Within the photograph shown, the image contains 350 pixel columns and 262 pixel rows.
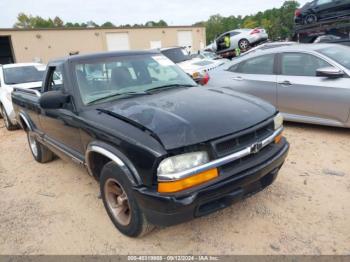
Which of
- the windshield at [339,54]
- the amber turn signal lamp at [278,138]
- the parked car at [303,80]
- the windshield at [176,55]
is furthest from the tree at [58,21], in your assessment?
the amber turn signal lamp at [278,138]

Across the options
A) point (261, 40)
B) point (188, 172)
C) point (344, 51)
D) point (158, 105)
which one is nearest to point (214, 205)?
point (188, 172)

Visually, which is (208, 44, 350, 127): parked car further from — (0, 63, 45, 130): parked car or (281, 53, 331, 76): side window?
(0, 63, 45, 130): parked car

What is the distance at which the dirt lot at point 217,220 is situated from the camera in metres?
2.78

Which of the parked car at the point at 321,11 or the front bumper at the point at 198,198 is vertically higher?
Result: the parked car at the point at 321,11

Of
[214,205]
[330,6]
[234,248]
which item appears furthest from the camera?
[330,6]

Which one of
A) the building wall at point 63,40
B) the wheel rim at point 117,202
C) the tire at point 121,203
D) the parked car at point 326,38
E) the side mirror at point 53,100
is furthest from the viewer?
the building wall at point 63,40

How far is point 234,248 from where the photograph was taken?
2.73m

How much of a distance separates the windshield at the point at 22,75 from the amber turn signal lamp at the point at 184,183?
7104 mm

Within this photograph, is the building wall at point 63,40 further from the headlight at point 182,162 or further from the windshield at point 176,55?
the headlight at point 182,162

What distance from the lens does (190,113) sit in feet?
8.98

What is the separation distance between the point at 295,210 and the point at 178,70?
2254mm

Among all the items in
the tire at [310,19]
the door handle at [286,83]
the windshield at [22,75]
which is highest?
the tire at [310,19]

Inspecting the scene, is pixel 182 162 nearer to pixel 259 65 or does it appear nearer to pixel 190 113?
pixel 190 113

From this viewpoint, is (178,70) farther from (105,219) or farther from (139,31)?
(139,31)
